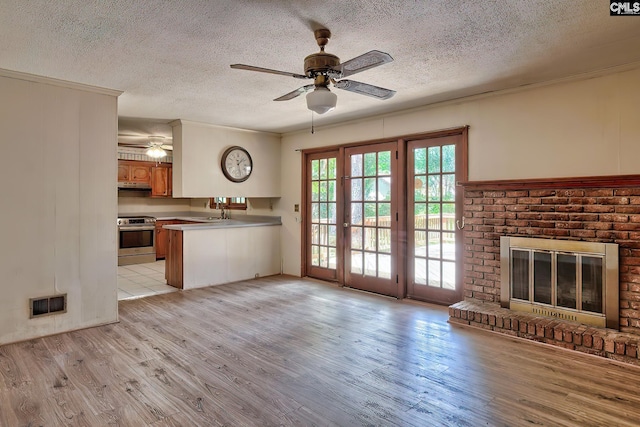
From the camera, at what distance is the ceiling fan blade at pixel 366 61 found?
7.06 ft

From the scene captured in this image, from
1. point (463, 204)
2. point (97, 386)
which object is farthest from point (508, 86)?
point (97, 386)

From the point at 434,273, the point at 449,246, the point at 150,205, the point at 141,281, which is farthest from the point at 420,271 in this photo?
the point at 150,205

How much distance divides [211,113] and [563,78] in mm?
3994

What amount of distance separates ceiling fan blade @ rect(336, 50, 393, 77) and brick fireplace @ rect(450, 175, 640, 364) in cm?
226

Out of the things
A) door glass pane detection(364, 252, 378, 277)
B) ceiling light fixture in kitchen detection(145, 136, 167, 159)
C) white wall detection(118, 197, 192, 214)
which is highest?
ceiling light fixture in kitchen detection(145, 136, 167, 159)

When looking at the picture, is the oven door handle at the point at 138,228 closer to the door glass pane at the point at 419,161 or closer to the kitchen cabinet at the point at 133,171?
the kitchen cabinet at the point at 133,171

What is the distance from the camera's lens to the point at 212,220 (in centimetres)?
722

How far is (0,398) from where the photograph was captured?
2447mm

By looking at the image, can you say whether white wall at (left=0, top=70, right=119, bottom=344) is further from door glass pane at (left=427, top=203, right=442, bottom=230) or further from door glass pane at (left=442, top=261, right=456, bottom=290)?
door glass pane at (left=442, top=261, right=456, bottom=290)

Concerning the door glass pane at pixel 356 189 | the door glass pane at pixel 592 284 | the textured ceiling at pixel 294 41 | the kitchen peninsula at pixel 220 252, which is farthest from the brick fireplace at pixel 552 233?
the kitchen peninsula at pixel 220 252

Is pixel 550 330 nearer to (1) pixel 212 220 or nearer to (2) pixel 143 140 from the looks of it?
(1) pixel 212 220

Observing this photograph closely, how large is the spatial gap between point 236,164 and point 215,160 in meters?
0.37

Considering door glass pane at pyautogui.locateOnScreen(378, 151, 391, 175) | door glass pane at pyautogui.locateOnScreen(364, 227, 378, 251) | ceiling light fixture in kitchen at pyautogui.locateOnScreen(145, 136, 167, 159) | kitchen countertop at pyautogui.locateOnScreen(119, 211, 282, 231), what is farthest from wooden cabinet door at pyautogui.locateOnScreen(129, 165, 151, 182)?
door glass pane at pyautogui.locateOnScreen(378, 151, 391, 175)

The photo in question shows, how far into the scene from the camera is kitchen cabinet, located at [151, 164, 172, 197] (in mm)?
8203
